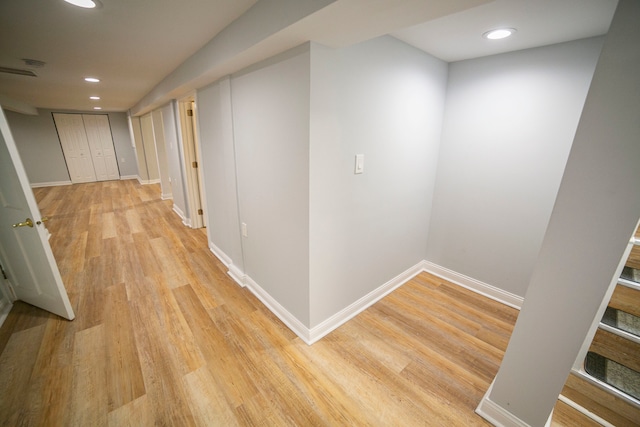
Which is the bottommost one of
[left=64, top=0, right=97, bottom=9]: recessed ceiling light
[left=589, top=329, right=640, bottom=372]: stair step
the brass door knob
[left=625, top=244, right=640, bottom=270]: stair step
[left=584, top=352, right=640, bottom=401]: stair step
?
[left=584, top=352, right=640, bottom=401]: stair step

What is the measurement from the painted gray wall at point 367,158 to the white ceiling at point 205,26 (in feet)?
0.63

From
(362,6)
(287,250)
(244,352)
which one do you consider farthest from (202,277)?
(362,6)

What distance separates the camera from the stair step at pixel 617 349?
3.79 ft

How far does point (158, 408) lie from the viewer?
1.44 metres

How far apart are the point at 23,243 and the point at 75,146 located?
303 inches

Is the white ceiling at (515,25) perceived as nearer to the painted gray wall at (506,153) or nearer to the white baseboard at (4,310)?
the painted gray wall at (506,153)

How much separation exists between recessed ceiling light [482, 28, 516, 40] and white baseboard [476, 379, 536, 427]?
7.52 feet

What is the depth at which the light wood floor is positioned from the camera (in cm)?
143

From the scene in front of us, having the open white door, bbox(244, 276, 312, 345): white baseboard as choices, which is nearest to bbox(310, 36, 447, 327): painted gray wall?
bbox(244, 276, 312, 345): white baseboard

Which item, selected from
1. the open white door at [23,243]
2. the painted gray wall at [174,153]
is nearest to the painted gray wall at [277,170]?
the open white door at [23,243]

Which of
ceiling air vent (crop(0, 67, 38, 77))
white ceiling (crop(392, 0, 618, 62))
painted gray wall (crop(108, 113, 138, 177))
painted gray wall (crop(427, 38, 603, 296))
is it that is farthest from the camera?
painted gray wall (crop(108, 113, 138, 177))

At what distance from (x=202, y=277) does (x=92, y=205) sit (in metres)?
4.58

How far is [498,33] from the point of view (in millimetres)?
1673

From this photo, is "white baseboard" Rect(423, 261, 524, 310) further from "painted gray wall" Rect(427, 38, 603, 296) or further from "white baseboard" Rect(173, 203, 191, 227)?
"white baseboard" Rect(173, 203, 191, 227)
